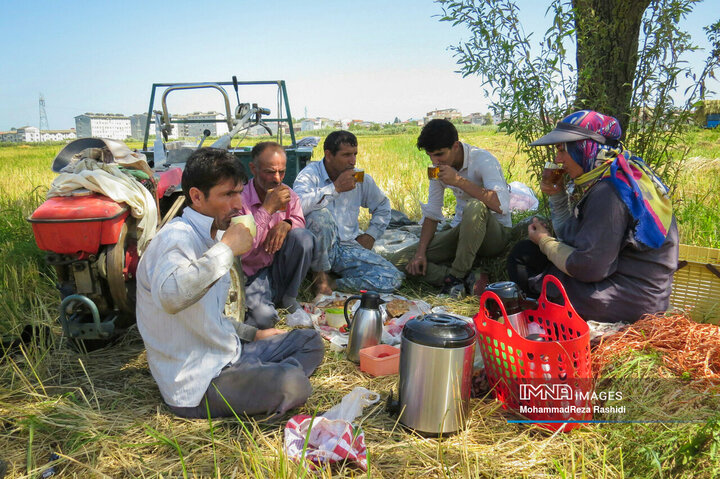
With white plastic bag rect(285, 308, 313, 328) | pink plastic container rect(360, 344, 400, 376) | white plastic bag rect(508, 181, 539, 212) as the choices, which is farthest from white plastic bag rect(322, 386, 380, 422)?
white plastic bag rect(508, 181, 539, 212)

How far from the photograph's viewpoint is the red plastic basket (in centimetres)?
215

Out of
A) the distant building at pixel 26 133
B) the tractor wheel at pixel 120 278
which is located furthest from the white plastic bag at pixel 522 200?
the distant building at pixel 26 133

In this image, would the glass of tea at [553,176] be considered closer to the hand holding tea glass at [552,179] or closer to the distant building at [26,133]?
the hand holding tea glass at [552,179]

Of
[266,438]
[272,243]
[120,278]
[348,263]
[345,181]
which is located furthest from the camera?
[348,263]

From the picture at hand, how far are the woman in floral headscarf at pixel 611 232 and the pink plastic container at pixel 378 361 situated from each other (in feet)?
3.58

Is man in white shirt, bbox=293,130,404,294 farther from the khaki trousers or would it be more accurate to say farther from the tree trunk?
the tree trunk

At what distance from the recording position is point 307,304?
4.01 meters

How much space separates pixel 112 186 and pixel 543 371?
2.39 meters

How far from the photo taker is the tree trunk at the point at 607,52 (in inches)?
148

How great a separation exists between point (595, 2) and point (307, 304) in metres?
3.26

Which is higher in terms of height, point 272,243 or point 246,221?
point 246,221

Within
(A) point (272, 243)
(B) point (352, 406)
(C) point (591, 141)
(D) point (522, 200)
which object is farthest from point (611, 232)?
(D) point (522, 200)

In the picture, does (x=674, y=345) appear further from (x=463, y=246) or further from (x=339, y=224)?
(x=339, y=224)

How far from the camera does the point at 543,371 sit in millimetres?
2186
